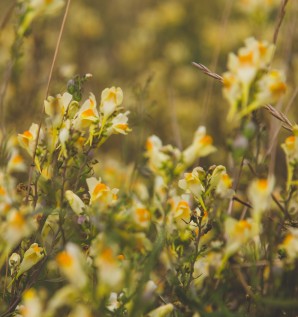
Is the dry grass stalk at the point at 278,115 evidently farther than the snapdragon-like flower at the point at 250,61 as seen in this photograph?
Yes

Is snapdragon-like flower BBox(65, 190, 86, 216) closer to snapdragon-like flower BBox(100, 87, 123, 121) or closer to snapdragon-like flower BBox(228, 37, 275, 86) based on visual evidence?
snapdragon-like flower BBox(100, 87, 123, 121)

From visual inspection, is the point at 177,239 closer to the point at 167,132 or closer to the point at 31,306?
the point at 31,306

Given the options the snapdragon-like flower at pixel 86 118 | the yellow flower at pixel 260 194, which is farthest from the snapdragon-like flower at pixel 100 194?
the yellow flower at pixel 260 194

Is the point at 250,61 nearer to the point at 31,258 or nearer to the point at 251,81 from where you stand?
the point at 251,81

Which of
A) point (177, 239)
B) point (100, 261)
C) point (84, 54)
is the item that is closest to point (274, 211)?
point (177, 239)

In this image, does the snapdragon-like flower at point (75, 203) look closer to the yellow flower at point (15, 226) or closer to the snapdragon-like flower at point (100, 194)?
the snapdragon-like flower at point (100, 194)

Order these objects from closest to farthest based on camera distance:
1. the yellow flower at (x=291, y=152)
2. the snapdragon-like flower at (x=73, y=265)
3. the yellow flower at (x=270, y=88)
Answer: the snapdragon-like flower at (x=73, y=265) → the yellow flower at (x=270, y=88) → the yellow flower at (x=291, y=152)

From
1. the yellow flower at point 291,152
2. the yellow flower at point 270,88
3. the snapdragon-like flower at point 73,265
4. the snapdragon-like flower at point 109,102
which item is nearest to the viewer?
the snapdragon-like flower at point 73,265

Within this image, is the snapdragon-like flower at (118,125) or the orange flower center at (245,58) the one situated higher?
the orange flower center at (245,58)

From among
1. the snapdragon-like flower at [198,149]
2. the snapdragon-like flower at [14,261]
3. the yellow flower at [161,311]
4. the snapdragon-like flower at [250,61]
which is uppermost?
the snapdragon-like flower at [250,61]
